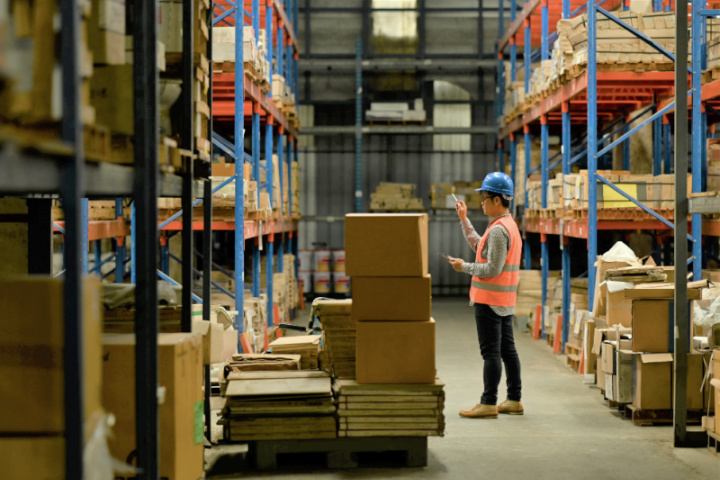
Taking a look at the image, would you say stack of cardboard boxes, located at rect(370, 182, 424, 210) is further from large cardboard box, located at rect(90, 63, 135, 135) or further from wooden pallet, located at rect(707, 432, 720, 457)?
large cardboard box, located at rect(90, 63, 135, 135)

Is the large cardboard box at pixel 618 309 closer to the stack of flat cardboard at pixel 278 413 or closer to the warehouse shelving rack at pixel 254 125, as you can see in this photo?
the stack of flat cardboard at pixel 278 413

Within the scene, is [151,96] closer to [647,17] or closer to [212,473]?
[212,473]

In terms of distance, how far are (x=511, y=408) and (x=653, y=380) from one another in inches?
47.6

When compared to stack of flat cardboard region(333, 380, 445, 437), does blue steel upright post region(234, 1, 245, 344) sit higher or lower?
higher

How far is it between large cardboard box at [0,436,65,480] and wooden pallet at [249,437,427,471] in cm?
273

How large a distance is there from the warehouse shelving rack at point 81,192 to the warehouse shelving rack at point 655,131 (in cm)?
346

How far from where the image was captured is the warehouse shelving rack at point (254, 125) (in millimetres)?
8836

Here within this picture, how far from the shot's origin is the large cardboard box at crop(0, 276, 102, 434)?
9.11ft

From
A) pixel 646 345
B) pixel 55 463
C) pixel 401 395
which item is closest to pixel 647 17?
pixel 646 345

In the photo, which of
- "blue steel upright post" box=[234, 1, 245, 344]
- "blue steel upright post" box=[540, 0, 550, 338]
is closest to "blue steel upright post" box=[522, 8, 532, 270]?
"blue steel upright post" box=[540, 0, 550, 338]

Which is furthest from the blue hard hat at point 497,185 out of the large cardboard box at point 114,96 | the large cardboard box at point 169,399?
the large cardboard box at point 114,96

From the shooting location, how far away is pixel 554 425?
6.77m

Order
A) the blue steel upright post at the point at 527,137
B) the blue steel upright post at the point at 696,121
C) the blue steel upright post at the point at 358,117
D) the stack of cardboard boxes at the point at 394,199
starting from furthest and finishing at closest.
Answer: the blue steel upright post at the point at 358,117, the stack of cardboard boxes at the point at 394,199, the blue steel upright post at the point at 527,137, the blue steel upright post at the point at 696,121

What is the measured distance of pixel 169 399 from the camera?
366 cm
